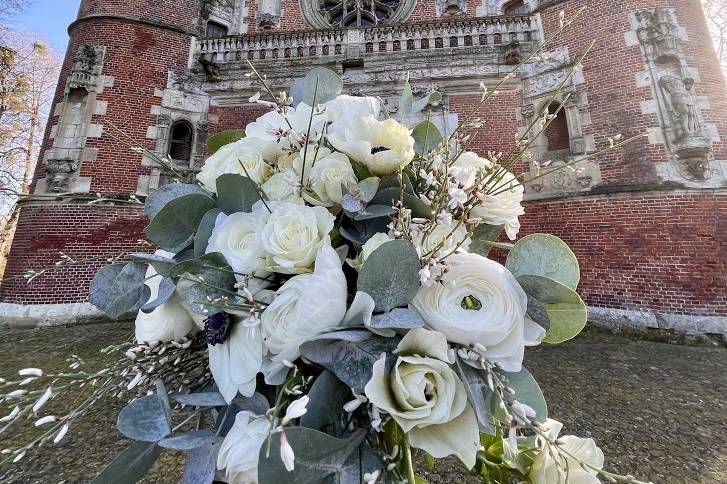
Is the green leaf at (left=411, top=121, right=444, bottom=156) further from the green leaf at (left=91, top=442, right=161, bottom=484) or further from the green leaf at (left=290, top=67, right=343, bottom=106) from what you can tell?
the green leaf at (left=91, top=442, right=161, bottom=484)

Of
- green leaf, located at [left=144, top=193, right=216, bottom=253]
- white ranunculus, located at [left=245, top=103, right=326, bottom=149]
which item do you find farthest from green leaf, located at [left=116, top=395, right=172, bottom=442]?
white ranunculus, located at [left=245, top=103, right=326, bottom=149]

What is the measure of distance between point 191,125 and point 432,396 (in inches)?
342

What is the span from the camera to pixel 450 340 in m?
0.75

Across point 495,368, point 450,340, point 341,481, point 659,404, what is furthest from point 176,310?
point 659,404

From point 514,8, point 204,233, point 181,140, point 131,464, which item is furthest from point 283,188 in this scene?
point 514,8

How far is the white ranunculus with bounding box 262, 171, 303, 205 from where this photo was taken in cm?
94

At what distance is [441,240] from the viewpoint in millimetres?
812

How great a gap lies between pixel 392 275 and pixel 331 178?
0.32 meters

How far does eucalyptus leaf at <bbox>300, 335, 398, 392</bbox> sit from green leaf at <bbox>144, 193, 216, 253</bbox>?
49 cm

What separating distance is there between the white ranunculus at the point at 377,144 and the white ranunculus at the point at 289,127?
10 cm

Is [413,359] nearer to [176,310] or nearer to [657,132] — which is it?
[176,310]

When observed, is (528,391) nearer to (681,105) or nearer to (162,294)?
(162,294)

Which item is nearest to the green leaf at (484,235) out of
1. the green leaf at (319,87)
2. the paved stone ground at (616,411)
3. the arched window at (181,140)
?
the green leaf at (319,87)

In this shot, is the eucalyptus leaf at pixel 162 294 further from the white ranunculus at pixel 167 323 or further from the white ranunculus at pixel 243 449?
the white ranunculus at pixel 243 449
